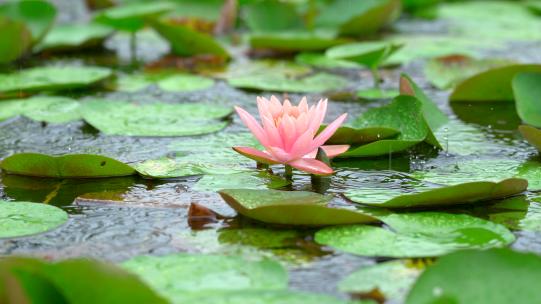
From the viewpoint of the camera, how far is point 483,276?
1479mm

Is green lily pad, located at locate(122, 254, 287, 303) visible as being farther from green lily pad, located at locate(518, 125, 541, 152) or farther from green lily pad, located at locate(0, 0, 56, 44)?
green lily pad, located at locate(0, 0, 56, 44)

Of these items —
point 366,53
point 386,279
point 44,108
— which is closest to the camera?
point 386,279

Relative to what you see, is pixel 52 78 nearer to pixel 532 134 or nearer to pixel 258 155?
pixel 258 155

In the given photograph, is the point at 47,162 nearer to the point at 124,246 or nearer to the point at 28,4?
the point at 124,246

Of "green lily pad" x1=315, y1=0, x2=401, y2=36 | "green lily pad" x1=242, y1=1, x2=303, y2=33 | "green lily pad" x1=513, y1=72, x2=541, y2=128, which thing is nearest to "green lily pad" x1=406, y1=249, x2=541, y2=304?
"green lily pad" x1=513, y1=72, x2=541, y2=128

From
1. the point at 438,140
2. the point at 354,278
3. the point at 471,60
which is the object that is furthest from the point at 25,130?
the point at 471,60

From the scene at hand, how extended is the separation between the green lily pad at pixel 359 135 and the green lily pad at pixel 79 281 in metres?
1.11

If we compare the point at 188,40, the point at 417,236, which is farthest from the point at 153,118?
the point at 417,236

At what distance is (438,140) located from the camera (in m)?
2.47

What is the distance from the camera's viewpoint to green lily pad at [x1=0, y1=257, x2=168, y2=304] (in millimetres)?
1320

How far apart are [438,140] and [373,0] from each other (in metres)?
1.79

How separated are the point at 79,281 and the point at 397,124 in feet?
4.17

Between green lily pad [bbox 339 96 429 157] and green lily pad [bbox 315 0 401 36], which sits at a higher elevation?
green lily pad [bbox 315 0 401 36]

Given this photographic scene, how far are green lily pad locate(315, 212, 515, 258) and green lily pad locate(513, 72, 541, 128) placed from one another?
805 millimetres
